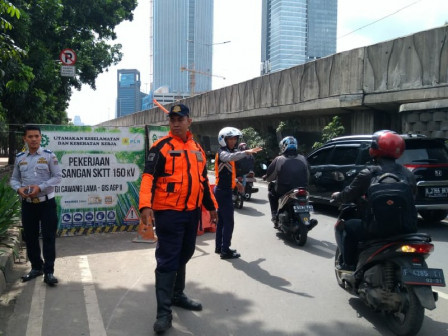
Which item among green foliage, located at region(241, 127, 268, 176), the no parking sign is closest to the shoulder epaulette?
the no parking sign

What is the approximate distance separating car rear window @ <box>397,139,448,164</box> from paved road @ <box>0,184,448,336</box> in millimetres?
1789

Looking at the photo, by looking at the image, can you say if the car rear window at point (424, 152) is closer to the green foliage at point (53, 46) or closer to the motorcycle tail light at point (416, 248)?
the motorcycle tail light at point (416, 248)

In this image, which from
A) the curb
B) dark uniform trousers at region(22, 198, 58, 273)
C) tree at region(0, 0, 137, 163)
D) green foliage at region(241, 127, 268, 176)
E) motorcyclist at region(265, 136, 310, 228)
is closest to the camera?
the curb

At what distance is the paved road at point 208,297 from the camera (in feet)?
12.4

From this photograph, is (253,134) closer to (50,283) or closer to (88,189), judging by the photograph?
(88,189)

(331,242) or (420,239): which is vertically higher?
(420,239)

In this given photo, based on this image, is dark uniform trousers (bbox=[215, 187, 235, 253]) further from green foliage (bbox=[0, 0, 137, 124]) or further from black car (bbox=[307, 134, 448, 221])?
green foliage (bbox=[0, 0, 137, 124])

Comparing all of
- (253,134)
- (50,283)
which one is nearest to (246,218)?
(50,283)

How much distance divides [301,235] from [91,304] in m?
3.44

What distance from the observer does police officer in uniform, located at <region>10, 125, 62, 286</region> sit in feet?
15.9

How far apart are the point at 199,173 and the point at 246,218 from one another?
5.61 m

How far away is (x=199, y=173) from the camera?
3896 millimetres

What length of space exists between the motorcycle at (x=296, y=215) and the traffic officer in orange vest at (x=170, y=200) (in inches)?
122

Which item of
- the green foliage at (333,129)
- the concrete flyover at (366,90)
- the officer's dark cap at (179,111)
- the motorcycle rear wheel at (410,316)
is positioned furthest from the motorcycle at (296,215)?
the green foliage at (333,129)
